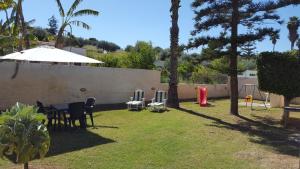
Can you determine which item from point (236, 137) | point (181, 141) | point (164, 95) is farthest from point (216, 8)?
point (181, 141)

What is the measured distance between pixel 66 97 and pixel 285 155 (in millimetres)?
11196

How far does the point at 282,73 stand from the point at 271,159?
610 cm

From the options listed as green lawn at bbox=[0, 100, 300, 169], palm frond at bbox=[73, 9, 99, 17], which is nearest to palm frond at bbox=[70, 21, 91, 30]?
palm frond at bbox=[73, 9, 99, 17]

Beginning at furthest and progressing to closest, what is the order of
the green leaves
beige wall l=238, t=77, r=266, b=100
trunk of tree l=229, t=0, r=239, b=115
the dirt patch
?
beige wall l=238, t=77, r=266, b=100, trunk of tree l=229, t=0, r=239, b=115, the dirt patch, the green leaves

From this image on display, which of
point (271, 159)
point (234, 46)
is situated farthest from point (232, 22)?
point (271, 159)

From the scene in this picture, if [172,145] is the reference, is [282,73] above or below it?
above

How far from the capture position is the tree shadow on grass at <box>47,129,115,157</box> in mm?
8617

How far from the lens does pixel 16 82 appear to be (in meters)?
15.3

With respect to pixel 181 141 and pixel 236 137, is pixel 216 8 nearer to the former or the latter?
pixel 236 137

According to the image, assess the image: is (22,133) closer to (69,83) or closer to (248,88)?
(69,83)

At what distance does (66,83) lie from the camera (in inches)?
672

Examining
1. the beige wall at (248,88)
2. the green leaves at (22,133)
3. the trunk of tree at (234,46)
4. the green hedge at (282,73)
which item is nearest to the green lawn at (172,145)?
the green hedge at (282,73)

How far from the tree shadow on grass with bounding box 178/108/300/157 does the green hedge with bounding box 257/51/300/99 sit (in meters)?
1.56

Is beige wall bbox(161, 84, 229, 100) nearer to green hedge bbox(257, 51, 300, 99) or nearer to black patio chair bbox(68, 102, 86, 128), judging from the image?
green hedge bbox(257, 51, 300, 99)
